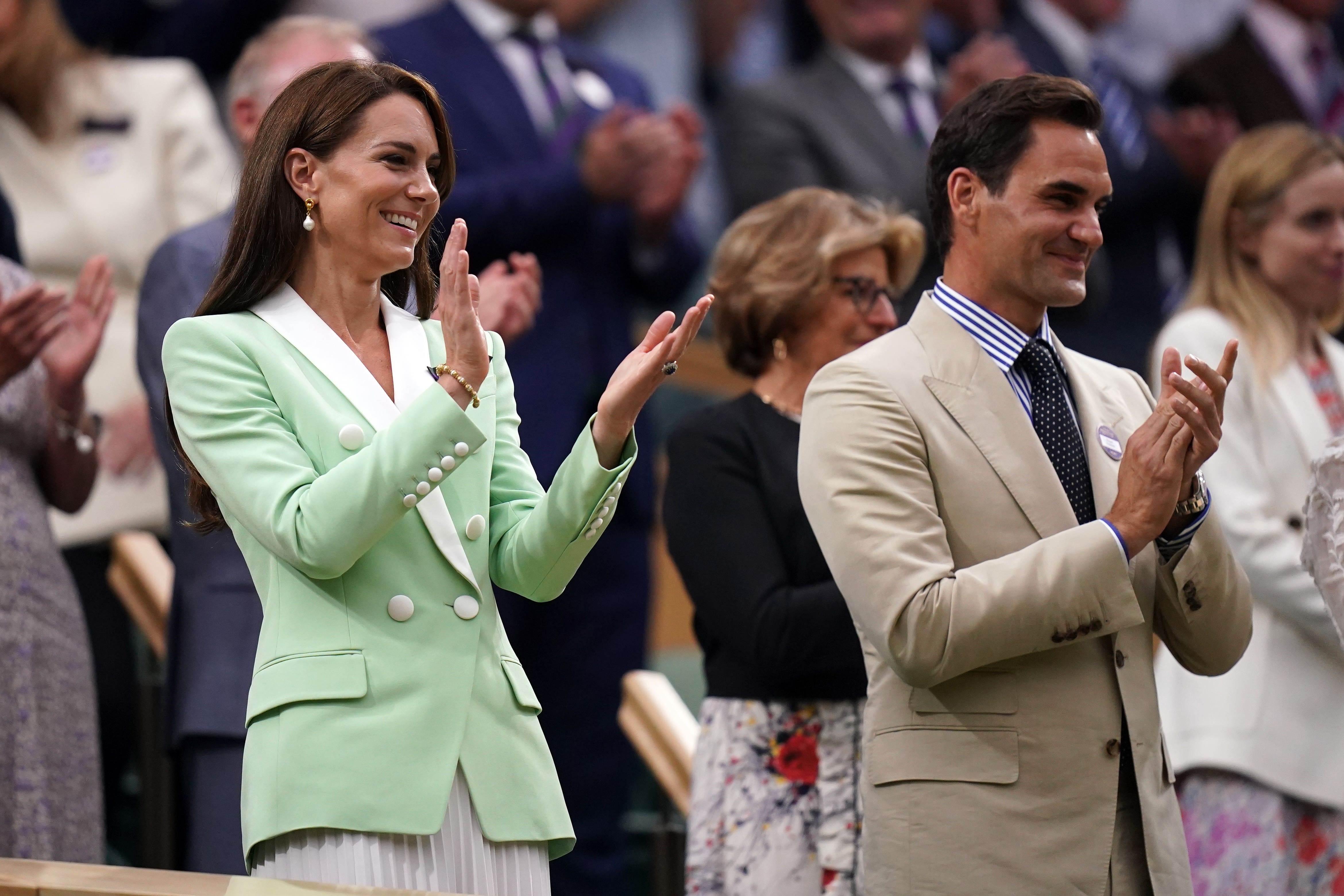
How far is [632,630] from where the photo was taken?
14.0 feet

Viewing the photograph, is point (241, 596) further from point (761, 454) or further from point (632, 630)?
point (632, 630)

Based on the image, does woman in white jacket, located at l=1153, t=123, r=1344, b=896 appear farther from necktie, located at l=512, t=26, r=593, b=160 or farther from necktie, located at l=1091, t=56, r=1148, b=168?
necktie, located at l=1091, t=56, r=1148, b=168

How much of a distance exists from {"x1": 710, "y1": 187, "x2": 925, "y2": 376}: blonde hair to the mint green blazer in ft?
3.25

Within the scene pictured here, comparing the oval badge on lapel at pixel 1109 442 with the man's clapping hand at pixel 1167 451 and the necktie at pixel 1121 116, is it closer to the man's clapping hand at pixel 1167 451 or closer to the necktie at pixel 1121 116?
the man's clapping hand at pixel 1167 451

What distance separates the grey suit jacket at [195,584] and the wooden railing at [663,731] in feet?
3.18

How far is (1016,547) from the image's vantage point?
90.4 inches

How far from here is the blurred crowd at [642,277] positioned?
3111 millimetres

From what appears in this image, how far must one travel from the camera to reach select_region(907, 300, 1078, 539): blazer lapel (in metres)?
2.30

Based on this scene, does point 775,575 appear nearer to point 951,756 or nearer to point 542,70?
point 951,756

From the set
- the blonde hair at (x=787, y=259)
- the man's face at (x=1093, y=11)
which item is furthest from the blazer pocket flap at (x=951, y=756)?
the man's face at (x=1093, y=11)

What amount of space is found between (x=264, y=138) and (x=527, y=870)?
99 cm

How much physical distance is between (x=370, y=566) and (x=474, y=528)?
141 mm

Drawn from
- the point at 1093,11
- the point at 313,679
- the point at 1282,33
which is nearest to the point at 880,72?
the point at 1093,11

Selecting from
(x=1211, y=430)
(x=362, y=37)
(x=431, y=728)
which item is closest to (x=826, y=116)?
(x=362, y=37)
